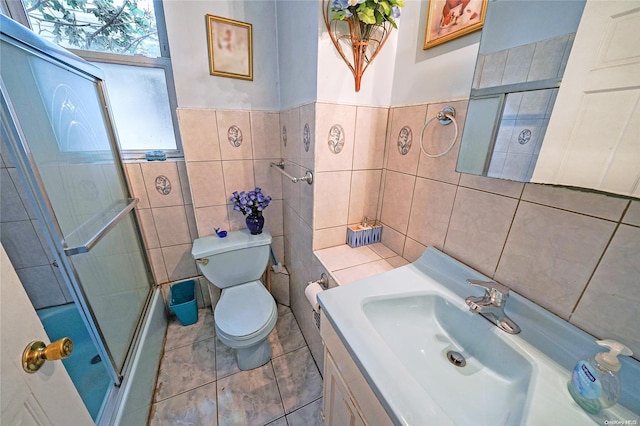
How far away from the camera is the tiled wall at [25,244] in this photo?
113cm

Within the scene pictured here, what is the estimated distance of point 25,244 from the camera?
1221mm

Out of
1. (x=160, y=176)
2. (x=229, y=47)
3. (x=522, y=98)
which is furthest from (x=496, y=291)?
(x=160, y=176)

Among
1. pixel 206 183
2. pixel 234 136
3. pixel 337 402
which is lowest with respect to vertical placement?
pixel 337 402

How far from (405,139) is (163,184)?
4.79 ft

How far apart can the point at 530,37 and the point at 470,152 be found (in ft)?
1.01

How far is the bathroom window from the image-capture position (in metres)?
1.17

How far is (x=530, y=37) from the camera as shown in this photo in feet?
1.96

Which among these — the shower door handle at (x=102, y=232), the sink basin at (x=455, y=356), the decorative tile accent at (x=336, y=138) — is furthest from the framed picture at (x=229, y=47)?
the sink basin at (x=455, y=356)

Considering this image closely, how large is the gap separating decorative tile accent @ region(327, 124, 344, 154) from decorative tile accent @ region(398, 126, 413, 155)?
262 millimetres

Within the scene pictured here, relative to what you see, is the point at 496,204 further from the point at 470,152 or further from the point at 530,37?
the point at 530,37

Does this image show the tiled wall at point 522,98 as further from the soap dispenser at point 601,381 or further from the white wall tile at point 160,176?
the white wall tile at point 160,176

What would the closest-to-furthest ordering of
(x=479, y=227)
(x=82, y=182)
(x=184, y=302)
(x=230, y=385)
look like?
(x=479, y=227)
(x=82, y=182)
(x=230, y=385)
(x=184, y=302)

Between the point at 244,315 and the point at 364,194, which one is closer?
the point at 364,194

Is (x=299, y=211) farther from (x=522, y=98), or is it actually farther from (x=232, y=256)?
(x=522, y=98)
